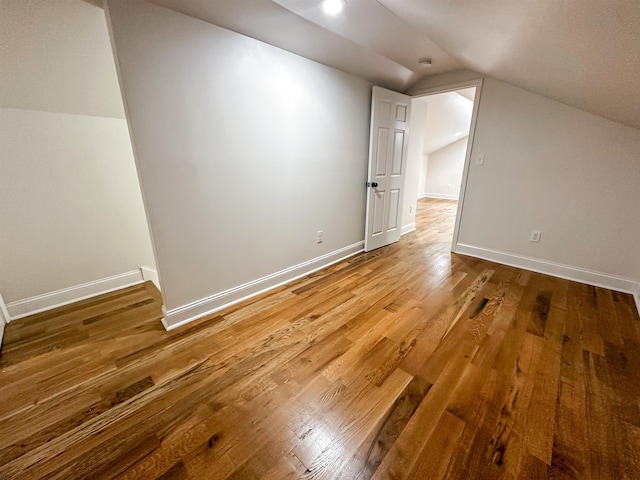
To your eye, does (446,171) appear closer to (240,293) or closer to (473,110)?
(473,110)

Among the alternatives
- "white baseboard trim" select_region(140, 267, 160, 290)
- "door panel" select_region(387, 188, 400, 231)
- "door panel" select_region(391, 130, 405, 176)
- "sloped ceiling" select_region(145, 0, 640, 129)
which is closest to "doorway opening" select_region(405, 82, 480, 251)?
"door panel" select_region(391, 130, 405, 176)

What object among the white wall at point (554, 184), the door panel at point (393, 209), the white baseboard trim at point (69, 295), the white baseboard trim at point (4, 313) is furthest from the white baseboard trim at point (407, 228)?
the white baseboard trim at point (4, 313)

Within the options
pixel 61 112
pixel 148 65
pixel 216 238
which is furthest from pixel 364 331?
pixel 61 112

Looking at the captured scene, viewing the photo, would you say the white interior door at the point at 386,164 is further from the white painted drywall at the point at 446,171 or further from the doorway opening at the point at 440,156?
the white painted drywall at the point at 446,171

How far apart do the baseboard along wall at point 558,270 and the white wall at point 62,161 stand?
146 inches

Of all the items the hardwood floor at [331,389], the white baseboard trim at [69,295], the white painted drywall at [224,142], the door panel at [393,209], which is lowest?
the hardwood floor at [331,389]

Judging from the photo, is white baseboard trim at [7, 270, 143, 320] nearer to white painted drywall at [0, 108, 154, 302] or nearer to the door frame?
white painted drywall at [0, 108, 154, 302]

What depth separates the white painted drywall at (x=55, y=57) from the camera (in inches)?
49.0

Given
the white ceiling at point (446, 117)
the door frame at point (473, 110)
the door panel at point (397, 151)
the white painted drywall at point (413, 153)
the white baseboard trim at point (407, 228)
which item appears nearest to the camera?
the door frame at point (473, 110)

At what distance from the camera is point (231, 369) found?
1524mm

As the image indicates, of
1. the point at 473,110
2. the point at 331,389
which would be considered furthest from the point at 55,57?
the point at 473,110

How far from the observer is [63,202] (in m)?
2.10

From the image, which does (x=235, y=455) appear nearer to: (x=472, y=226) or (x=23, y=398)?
(x=23, y=398)

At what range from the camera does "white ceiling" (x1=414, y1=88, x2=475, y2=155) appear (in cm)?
433
